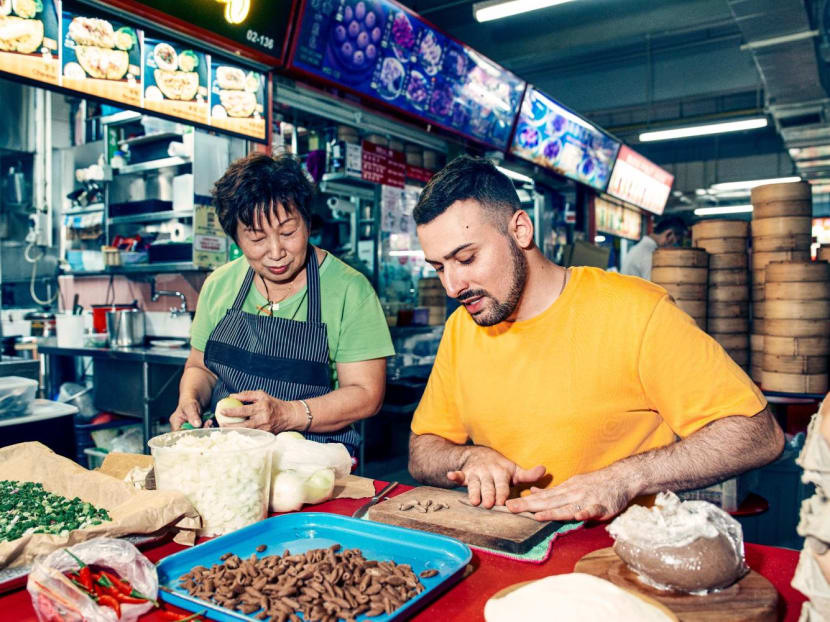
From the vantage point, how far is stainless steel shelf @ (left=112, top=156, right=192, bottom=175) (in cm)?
552

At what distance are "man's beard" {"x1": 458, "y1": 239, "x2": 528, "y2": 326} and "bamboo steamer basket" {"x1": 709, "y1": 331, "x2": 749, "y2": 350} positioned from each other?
3449mm

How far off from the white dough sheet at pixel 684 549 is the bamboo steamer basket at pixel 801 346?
145 inches

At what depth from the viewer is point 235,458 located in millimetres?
1398

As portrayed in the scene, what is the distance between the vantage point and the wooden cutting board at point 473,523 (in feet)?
4.36

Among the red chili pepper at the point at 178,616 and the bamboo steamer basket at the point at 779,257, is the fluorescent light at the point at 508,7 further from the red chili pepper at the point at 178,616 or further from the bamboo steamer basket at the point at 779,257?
the red chili pepper at the point at 178,616

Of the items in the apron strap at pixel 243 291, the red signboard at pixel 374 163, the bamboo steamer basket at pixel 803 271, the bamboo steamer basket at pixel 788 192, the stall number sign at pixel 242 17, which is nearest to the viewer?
the apron strap at pixel 243 291

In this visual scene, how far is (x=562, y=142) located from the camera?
7949mm

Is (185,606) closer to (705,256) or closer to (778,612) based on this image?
(778,612)

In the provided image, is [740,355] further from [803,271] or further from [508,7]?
[508,7]

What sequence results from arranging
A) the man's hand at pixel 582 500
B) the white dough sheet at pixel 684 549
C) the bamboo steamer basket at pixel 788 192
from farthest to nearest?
1. the bamboo steamer basket at pixel 788 192
2. the man's hand at pixel 582 500
3. the white dough sheet at pixel 684 549

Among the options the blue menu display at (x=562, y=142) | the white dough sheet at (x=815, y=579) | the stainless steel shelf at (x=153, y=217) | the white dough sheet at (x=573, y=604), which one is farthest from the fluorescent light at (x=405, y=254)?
the white dough sheet at (x=815, y=579)

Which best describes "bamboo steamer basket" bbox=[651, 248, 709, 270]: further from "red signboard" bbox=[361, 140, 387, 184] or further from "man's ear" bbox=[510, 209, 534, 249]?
"man's ear" bbox=[510, 209, 534, 249]

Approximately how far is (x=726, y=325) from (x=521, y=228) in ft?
11.6

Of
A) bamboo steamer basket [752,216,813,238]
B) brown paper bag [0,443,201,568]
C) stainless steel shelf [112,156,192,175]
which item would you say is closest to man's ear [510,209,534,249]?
brown paper bag [0,443,201,568]
